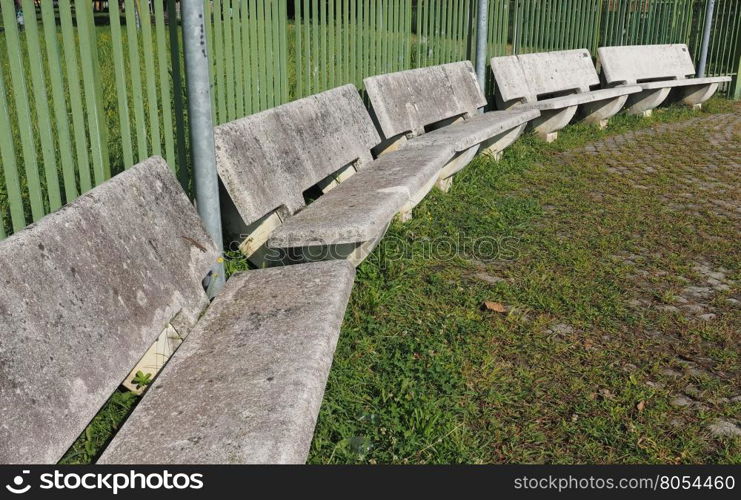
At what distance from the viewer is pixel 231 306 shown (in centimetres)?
318

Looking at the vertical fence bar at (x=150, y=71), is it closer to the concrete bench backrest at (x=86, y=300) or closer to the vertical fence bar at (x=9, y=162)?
the concrete bench backrest at (x=86, y=300)

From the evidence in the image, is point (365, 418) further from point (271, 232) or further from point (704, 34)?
point (704, 34)

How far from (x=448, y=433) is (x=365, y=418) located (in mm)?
317

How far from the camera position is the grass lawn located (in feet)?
9.48

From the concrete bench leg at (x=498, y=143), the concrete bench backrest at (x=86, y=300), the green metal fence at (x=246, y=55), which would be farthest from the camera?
the concrete bench leg at (x=498, y=143)

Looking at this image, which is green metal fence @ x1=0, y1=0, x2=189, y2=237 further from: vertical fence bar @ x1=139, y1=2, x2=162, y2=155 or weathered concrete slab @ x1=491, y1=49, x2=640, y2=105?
weathered concrete slab @ x1=491, y1=49, x2=640, y2=105

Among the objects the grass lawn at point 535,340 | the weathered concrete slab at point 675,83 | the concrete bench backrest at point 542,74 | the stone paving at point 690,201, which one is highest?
the concrete bench backrest at point 542,74

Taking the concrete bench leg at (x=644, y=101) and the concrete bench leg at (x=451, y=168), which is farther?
the concrete bench leg at (x=644, y=101)

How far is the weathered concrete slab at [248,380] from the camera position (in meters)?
2.19

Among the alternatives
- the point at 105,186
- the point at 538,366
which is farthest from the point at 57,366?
the point at 538,366

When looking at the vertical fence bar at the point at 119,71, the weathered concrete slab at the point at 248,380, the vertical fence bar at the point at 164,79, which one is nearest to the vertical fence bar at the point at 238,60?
the vertical fence bar at the point at 164,79

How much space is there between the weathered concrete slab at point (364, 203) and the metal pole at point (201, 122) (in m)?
0.31

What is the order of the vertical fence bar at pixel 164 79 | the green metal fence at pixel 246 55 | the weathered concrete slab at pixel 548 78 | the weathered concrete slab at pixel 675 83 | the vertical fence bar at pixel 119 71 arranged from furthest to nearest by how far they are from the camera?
the weathered concrete slab at pixel 675 83
the weathered concrete slab at pixel 548 78
the green metal fence at pixel 246 55
the vertical fence bar at pixel 164 79
the vertical fence bar at pixel 119 71

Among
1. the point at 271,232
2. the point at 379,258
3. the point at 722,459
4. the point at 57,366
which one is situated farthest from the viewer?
the point at 379,258
